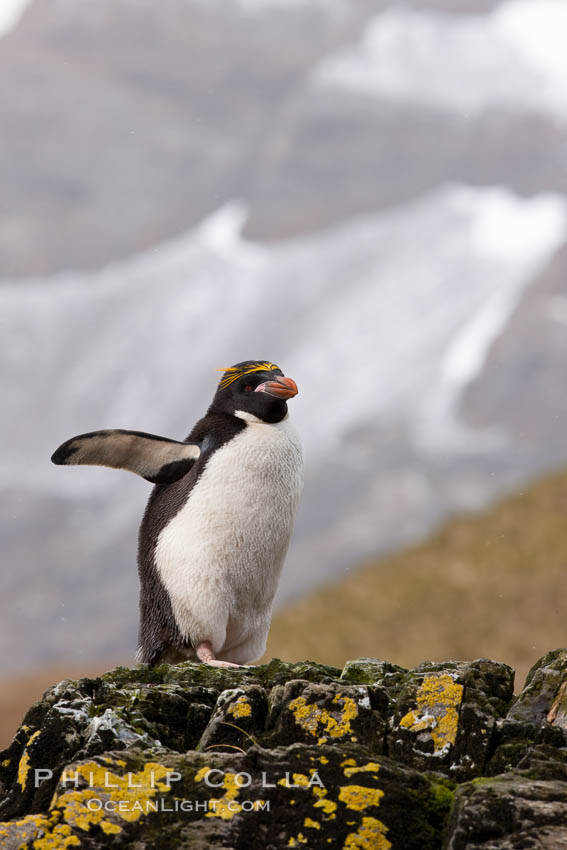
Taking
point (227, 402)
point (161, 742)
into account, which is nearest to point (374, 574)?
point (227, 402)

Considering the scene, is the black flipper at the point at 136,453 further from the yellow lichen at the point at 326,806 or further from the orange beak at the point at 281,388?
the yellow lichen at the point at 326,806

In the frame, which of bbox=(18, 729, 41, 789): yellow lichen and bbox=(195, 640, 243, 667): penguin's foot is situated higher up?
bbox=(195, 640, 243, 667): penguin's foot

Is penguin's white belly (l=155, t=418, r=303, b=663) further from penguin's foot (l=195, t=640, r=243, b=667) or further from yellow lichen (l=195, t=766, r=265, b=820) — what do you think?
yellow lichen (l=195, t=766, r=265, b=820)

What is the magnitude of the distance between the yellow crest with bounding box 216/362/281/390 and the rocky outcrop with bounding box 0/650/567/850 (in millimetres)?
2241

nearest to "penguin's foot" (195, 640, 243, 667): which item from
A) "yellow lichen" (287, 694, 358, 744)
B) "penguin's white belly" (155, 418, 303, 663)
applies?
"penguin's white belly" (155, 418, 303, 663)

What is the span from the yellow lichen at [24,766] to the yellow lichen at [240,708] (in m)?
0.94

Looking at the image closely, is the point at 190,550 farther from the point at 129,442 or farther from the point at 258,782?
the point at 258,782

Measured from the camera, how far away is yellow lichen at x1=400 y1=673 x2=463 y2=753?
4250 mm

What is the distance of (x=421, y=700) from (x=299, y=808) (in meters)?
1.04

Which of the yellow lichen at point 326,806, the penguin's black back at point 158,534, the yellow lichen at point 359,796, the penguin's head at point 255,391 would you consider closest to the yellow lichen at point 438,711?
the yellow lichen at point 359,796

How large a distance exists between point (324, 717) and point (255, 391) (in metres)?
2.85

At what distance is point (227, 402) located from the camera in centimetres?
681

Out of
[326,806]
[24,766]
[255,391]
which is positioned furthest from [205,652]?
[326,806]

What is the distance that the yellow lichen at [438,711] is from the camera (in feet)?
13.9
